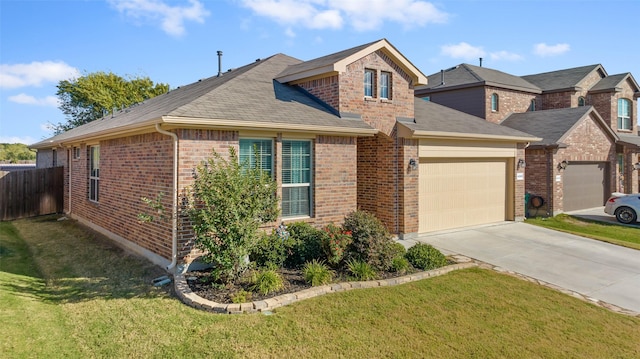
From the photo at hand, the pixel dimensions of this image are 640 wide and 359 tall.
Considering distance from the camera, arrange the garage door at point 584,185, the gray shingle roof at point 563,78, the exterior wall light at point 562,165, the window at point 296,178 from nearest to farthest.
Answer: the window at point 296,178 < the exterior wall light at point 562,165 < the garage door at point 584,185 < the gray shingle roof at point 563,78

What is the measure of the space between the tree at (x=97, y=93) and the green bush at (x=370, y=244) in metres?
33.7

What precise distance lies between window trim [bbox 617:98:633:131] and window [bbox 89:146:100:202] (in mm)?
27611

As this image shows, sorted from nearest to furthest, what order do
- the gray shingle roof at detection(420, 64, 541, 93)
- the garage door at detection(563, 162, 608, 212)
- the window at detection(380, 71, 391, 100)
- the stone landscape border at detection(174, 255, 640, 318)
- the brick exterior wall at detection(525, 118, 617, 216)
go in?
the stone landscape border at detection(174, 255, 640, 318), the window at detection(380, 71, 391, 100), the brick exterior wall at detection(525, 118, 617, 216), the garage door at detection(563, 162, 608, 212), the gray shingle roof at detection(420, 64, 541, 93)

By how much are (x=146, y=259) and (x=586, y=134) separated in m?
18.4

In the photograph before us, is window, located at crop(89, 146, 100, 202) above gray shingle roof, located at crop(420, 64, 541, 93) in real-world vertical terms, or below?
below

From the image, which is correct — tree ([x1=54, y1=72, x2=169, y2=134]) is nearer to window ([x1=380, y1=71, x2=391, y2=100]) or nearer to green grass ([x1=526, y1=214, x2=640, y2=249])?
window ([x1=380, y1=71, x2=391, y2=100])

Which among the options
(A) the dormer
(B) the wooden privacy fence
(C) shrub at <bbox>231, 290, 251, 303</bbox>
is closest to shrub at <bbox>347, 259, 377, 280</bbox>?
Result: (C) shrub at <bbox>231, 290, 251, 303</bbox>

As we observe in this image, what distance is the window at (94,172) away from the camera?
1208cm

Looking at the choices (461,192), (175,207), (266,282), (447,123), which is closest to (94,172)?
(175,207)

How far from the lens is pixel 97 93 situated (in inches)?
1405

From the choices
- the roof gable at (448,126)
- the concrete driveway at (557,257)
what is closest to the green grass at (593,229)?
the concrete driveway at (557,257)

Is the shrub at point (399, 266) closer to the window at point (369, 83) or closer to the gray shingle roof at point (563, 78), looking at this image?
the window at point (369, 83)

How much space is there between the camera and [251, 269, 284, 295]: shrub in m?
6.42

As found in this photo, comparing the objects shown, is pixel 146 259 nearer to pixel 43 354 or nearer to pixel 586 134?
pixel 43 354
